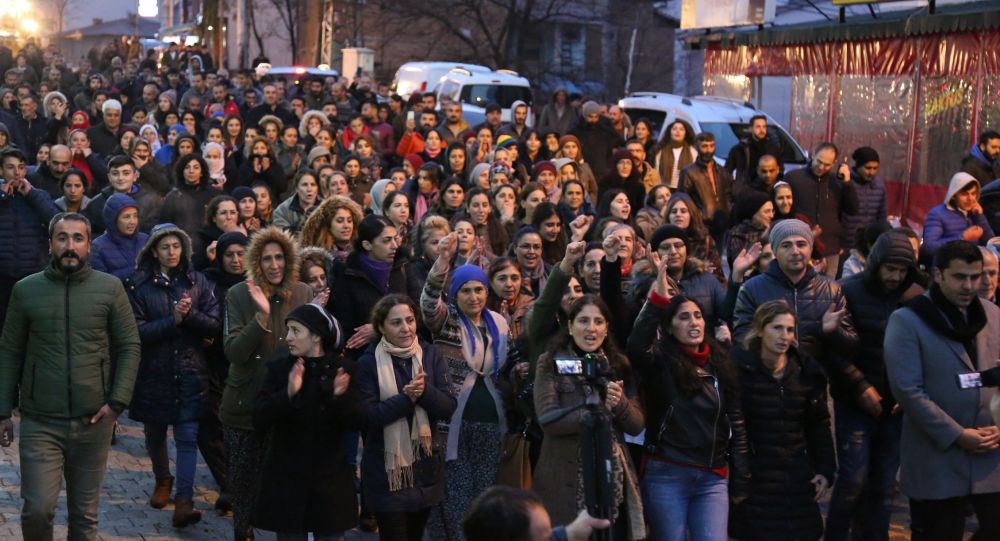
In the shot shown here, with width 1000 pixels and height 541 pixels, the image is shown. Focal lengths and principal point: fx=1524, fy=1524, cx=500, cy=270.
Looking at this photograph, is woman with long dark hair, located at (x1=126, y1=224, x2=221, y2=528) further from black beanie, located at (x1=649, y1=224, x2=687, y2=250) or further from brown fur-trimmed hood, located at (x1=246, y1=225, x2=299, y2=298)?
black beanie, located at (x1=649, y1=224, x2=687, y2=250)

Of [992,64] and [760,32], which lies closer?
[992,64]

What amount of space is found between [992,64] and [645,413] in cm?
1370

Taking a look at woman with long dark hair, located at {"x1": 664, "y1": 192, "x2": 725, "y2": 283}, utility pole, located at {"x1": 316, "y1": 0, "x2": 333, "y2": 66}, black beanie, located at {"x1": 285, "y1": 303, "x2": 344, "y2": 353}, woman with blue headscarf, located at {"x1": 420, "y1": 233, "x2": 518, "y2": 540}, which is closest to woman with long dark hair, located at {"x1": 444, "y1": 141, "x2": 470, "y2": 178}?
woman with long dark hair, located at {"x1": 664, "y1": 192, "x2": 725, "y2": 283}

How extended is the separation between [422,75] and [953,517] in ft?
87.9

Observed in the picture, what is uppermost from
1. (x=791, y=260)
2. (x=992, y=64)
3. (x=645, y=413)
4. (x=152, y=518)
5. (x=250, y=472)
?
(x=992, y=64)

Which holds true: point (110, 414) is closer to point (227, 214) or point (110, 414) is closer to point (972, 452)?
point (227, 214)

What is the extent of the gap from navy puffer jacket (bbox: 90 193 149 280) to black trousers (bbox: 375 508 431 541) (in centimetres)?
344

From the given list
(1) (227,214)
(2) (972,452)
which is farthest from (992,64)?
(2) (972,452)

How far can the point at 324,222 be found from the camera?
10.2 m

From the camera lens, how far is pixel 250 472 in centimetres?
791

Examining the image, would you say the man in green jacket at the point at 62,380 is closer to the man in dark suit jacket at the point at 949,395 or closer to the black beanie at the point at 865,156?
the man in dark suit jacket at the point at 949,395

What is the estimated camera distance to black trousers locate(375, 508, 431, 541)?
7.20 meters

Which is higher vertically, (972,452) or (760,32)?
(760,32)

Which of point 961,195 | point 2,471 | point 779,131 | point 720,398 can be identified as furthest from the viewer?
point 779,131
